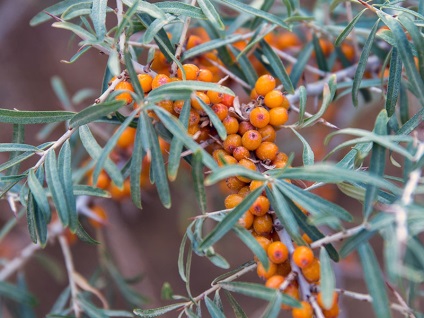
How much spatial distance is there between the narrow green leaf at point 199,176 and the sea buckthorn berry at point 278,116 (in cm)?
19

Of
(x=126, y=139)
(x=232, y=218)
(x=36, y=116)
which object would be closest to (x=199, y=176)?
(x=232, y=218)

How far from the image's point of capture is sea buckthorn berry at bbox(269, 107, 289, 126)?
79 centimetres

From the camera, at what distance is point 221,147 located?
0.81 m

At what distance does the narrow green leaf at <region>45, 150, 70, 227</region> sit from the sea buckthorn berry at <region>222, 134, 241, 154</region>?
26cm

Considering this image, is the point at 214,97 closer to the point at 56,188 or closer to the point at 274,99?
the point at 274,99

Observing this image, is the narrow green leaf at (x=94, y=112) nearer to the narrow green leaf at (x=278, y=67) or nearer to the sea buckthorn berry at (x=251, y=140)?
the sea buckthorn berry at (x=251, y=140)

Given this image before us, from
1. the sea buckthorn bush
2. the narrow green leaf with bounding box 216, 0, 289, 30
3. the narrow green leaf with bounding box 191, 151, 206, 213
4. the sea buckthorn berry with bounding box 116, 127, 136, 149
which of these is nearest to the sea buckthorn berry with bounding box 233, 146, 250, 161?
the sea buckthorn bush

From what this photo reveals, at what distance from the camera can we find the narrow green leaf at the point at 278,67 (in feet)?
2.97

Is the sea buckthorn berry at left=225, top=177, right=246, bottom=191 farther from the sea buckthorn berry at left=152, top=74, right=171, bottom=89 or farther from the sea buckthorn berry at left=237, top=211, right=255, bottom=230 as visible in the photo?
the sea buckthorn berry at left=152, top=74, right=171, bottom=89

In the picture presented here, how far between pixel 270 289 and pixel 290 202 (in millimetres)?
126

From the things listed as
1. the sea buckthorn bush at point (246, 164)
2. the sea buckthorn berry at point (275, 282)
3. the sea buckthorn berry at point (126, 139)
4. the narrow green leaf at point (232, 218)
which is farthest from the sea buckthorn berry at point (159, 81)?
the sea buckthorn berry at point (126, 139)

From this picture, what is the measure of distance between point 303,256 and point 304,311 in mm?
70

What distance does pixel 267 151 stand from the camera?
772 millimetres

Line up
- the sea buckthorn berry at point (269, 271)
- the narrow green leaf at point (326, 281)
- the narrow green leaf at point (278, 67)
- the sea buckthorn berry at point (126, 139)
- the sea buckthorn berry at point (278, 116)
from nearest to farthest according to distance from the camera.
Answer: the narrow green leaf at point (326, 281), the sea buckthorn berry at point (269, 271), the sea buckthorn berry at point (278, 116), the narrow green leaf at point (278, 67), the sea buckthorn berry at point (126, 139)
